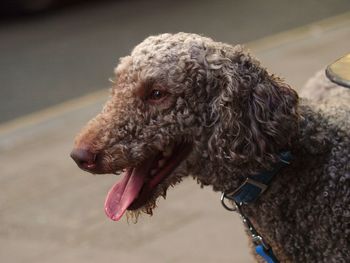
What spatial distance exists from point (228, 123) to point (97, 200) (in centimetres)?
350

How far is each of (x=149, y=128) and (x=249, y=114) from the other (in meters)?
0.37

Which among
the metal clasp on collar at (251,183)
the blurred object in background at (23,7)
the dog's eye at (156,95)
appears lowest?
the blurred object in background at (23,7)

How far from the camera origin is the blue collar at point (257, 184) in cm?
311

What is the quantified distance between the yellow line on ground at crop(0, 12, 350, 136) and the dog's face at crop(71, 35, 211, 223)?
17.6 feet

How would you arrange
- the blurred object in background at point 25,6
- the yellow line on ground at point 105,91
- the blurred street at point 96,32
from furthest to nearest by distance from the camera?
the blurred object in background at point 25,6, the blurred street at point 96,32, the yellow line on ground at point 105,91

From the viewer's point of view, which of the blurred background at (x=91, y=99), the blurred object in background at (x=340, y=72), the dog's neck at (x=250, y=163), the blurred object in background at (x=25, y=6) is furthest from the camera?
the blurred object in background at (x=25, y=6)

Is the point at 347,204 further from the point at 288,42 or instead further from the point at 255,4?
the point at 255,4

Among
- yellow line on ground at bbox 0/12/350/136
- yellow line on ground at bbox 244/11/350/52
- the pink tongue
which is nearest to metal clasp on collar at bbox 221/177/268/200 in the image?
the pink tongue

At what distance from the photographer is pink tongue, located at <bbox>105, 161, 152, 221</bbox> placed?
3076 mm

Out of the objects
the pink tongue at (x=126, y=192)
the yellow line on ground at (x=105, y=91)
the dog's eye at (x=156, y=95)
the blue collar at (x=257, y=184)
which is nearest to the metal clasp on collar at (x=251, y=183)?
the blue collar at (x=257, y=184)

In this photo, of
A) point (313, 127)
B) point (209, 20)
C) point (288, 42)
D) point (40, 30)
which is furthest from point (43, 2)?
point (313, 127)

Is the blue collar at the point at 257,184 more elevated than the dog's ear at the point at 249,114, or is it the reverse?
the dog's ear at the point at 249,114

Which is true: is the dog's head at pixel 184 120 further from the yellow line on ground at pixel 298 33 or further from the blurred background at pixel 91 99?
the yellow line on ground at pixel 298 33

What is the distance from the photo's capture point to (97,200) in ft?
20.7
